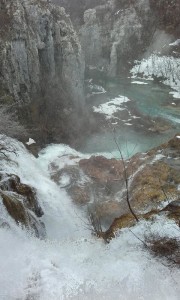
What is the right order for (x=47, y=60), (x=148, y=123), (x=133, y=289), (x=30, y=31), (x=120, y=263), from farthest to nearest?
(x=148, y=123), (x=47, y=60), (x=30, y=31), (x=120, y=263), (x=133, y=289)

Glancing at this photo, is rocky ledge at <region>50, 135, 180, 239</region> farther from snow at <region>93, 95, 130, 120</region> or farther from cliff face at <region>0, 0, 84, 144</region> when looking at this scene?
snow at <region>93, 95, 130, 120</region>

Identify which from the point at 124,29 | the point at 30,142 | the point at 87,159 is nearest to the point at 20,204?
the point at 87,159

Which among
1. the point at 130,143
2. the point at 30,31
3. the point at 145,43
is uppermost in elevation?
the point at 30,31

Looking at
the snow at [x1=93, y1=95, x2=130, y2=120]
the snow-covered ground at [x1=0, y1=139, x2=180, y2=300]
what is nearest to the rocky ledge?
the snow-covered ground at [x1=0, y1=139, x2=180, y2=300]

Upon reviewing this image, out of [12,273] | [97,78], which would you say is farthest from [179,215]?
[97,78]

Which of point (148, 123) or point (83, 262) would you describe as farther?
point (148, 123)

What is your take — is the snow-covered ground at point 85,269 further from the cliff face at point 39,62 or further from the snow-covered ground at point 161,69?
the snow-covered ground at point 161,69

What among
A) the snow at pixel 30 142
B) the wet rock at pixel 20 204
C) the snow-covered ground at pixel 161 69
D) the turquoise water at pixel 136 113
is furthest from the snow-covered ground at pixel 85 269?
the snow-covered ground at pixel 161 69

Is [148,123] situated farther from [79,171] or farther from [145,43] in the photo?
[145,43]
